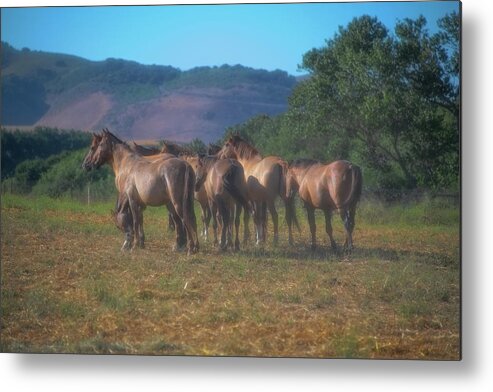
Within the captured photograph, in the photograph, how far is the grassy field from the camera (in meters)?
6.17

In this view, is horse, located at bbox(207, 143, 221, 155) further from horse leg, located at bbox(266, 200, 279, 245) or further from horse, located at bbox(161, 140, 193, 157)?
horse leg, located at bbox(266, 200, 279, 245)

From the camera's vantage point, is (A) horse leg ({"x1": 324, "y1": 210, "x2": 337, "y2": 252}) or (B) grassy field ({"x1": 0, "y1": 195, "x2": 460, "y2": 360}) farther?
(A) horse leg ({"x1": 324, "y1": 210, "x2": 337, "y2": 252})

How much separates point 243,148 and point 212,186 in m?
0.35

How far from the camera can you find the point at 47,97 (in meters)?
6.67

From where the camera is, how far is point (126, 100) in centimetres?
666

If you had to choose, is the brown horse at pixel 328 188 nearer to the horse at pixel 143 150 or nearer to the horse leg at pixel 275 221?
the horse leg at pixel 275 221

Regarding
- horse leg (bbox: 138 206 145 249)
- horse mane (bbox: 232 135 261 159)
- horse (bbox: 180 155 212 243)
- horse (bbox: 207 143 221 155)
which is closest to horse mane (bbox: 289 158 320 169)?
horse mane (bbox: 232 135 261 159)

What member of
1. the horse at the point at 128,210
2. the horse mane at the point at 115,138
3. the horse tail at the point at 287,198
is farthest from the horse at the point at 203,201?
the horse tail at the point at 287,198

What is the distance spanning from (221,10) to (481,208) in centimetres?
200

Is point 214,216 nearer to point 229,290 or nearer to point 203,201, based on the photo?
point 203,201

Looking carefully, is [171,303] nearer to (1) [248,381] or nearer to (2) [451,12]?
(1) [248,381]

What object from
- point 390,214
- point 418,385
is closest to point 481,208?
point 390,214

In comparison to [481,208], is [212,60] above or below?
above

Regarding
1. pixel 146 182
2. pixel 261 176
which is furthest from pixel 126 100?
pixel 261 176
